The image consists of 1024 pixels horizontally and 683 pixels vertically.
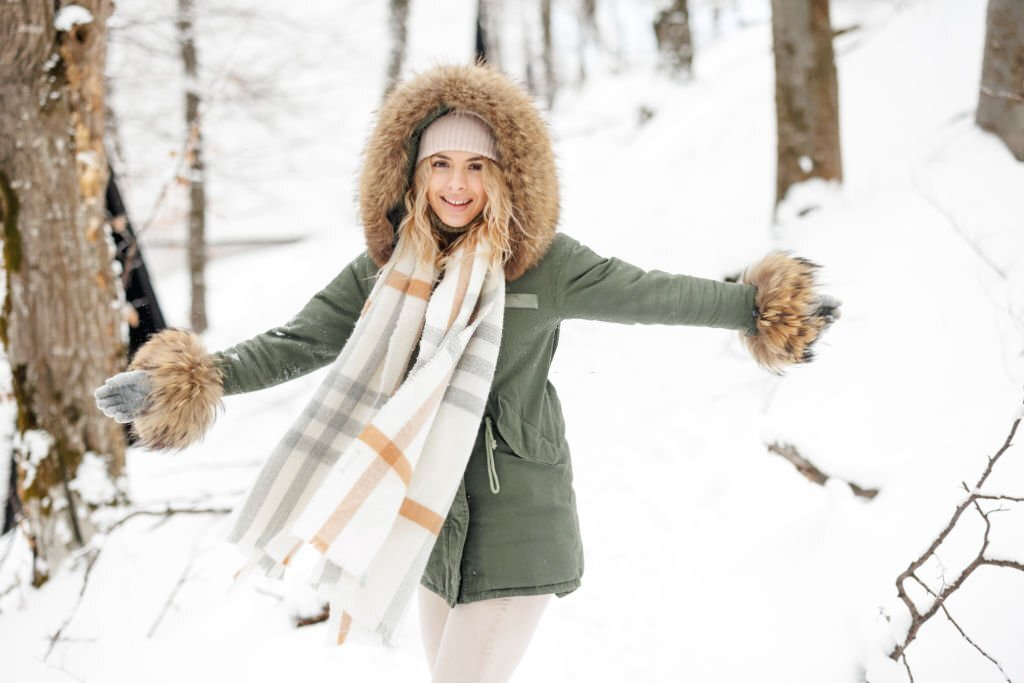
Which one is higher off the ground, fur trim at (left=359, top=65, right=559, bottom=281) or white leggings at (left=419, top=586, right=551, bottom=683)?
fur trim at (left=359, top=65, right=559, bottom=281)

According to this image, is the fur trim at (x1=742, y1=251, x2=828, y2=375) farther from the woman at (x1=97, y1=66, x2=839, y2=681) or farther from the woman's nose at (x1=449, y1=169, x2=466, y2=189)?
the woman's nose at (x1=449, y1=169, x2=466, y2=189)

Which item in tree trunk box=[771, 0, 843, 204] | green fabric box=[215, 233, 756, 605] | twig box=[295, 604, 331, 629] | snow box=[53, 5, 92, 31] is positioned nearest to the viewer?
green fabric box=[215, 233, 756, 605]

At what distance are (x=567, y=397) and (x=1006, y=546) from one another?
1535 mm

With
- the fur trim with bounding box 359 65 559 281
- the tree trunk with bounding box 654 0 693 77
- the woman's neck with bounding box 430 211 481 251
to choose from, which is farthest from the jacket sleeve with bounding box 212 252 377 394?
the tree trunk with bounding box 654 0 693 77

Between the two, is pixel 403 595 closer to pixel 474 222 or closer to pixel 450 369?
pixel 450 369

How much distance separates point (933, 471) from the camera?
8.33ft

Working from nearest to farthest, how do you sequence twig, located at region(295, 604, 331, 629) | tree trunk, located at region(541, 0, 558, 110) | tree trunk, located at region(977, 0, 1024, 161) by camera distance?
twig, located at region(295, 604, 331, 629), tree trunk, located at region(977, 0, 1024, 161), tree trunk, located at region(541, 0, 558, 110)

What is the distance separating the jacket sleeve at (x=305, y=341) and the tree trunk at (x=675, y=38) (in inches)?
343

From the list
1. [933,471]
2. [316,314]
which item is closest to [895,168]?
[933,471]

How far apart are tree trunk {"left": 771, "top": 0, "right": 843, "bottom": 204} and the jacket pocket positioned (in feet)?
12.5

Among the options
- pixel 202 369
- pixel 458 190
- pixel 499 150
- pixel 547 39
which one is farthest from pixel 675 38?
pixel 202 369

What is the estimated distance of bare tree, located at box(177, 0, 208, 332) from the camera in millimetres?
8039

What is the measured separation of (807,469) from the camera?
2.96m

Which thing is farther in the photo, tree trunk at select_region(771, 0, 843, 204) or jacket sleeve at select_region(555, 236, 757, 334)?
tree trunk at select_region(771, 0, 843, 204)
